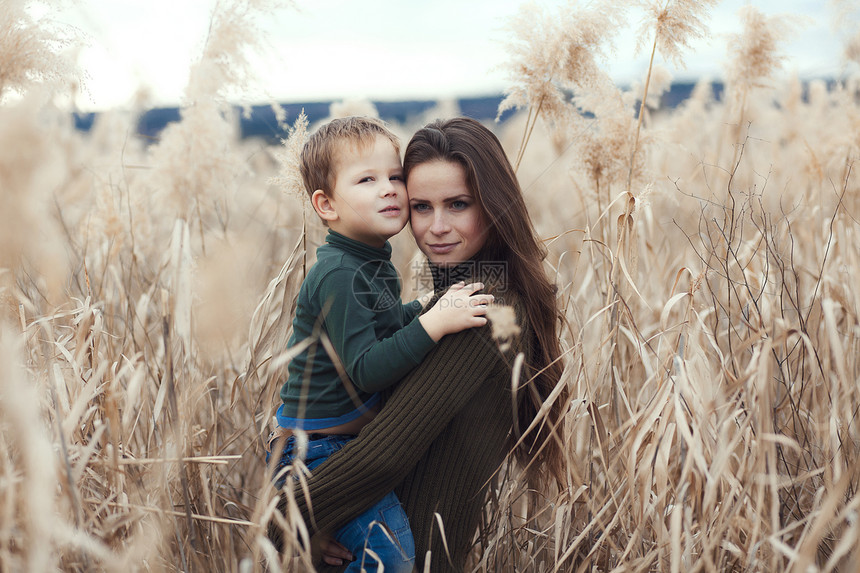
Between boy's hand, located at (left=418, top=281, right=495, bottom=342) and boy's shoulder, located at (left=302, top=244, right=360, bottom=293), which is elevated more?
boy's shoulder, located at (left=302, top=244, right=360, bottom=293)

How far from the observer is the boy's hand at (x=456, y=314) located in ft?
4.15

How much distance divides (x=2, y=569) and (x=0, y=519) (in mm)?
116

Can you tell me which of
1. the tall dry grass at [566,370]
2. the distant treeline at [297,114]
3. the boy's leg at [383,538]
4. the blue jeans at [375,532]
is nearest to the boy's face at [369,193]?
the tall dry grass at [566,370]

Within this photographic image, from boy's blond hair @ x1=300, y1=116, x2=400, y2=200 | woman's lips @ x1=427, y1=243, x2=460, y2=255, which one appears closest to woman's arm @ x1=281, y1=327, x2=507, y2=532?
woman's lips @ x1=427, y1=243, x2=460, y2=255

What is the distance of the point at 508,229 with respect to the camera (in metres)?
1.48

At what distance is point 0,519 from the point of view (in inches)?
42.4

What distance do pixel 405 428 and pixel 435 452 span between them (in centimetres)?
14

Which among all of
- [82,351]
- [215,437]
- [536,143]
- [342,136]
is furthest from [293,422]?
[536,143]

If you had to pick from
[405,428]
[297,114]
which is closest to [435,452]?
[405,428]

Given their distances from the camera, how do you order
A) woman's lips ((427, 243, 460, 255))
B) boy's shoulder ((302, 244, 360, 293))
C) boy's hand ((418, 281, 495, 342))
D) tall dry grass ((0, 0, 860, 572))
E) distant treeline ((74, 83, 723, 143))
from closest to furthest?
tall dry grass ((0, 0, 860, 572)) → boy's hand ((418, 281, 495, 342)) → boy's shoulder ((302, 244, 360, 293)) → woman's lips ((427, 243, 460, 255)) → distant treeline ((74, 83, 723, 143))

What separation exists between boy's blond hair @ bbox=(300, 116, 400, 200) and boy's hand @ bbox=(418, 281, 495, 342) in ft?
1.49

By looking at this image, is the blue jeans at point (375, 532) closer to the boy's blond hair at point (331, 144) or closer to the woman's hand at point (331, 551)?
the woman's hand at point (331, 551)

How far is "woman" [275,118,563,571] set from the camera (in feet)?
4.23

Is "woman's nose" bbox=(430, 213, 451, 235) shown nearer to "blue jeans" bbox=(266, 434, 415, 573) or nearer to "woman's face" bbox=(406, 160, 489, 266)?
"woman's face" bbox=(406, 160, 489, 266)
